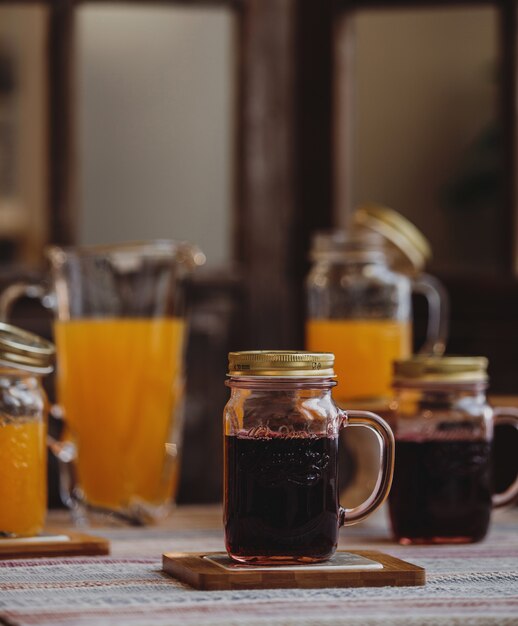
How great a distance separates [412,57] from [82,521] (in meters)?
1.29

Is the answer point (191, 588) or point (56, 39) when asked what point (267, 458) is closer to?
point (191, 588)

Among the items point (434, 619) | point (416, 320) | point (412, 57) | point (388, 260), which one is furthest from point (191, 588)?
point (412, 57)

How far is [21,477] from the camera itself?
1090 millimetres

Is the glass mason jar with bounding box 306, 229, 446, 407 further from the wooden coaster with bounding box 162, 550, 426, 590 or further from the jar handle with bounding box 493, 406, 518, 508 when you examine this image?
the wooden coaster with bounding box 162, 550, 426, 590

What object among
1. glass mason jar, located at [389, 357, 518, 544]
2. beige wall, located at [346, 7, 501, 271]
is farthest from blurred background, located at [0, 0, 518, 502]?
glass mason jar, located at [389, 357, 518, 544]

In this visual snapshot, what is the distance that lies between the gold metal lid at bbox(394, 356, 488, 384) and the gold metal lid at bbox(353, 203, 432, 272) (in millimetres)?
256

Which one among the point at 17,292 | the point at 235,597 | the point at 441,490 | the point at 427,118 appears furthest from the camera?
the point at 427,118

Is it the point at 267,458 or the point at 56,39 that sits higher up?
the point at 56,39

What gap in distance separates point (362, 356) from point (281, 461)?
0.43 meters

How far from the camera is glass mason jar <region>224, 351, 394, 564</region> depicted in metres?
0.94

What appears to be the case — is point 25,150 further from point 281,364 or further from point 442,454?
point 281,364

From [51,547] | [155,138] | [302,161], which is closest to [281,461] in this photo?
[51,547]

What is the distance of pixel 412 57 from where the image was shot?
2.32m

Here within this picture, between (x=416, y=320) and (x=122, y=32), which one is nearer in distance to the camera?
(x=416, y=320)
